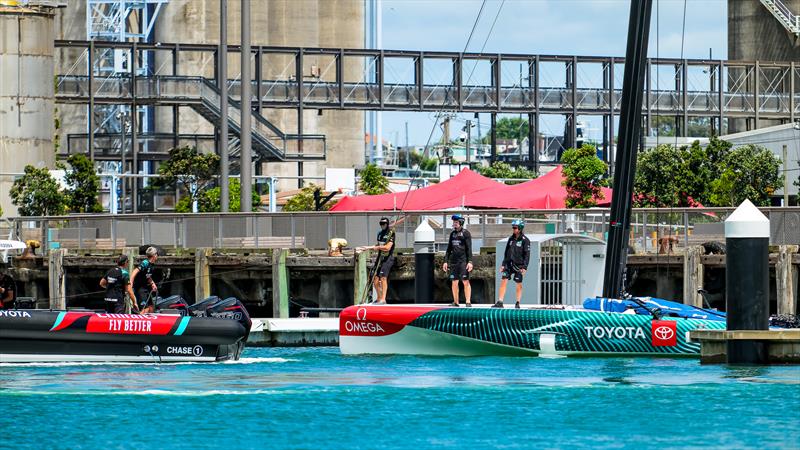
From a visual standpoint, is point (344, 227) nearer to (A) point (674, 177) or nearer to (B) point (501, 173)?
(A) point (674, 177)

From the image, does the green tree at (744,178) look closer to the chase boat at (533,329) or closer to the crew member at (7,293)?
the chase boat at (533,329)

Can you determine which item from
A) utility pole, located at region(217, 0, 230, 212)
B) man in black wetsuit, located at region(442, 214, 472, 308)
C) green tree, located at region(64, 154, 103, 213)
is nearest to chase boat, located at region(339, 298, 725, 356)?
man in black wetsuit, located at region(442, 214, 472, 308)

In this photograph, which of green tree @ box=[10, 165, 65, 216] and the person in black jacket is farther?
green tree @ box=[10, 165, 65, 216]

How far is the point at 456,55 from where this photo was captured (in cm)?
7806

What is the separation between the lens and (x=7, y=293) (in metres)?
28.4

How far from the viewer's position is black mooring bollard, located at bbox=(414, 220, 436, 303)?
3297 centimetres

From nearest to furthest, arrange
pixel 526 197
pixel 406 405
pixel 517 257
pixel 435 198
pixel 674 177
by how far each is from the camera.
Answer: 1. pixel 406 405
2. pixel 517 257
3. pixel 526 197
4. pixel 435 198
5. pixel 674 177

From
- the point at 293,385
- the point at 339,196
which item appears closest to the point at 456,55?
the point at 339,196

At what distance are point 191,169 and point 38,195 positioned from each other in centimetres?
890

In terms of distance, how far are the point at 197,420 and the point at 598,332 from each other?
8.62 m

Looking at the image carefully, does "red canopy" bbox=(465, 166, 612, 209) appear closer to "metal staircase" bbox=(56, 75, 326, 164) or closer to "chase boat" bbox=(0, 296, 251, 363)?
"metal staircase" bbox=(56, 75, 326, 164)

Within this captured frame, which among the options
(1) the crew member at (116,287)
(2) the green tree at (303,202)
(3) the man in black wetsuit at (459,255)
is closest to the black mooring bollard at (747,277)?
(3) the man in black wetsuit at (459,255)

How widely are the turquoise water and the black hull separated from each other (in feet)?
0.73

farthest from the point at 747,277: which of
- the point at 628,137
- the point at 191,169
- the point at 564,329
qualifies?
the point at 191,169
